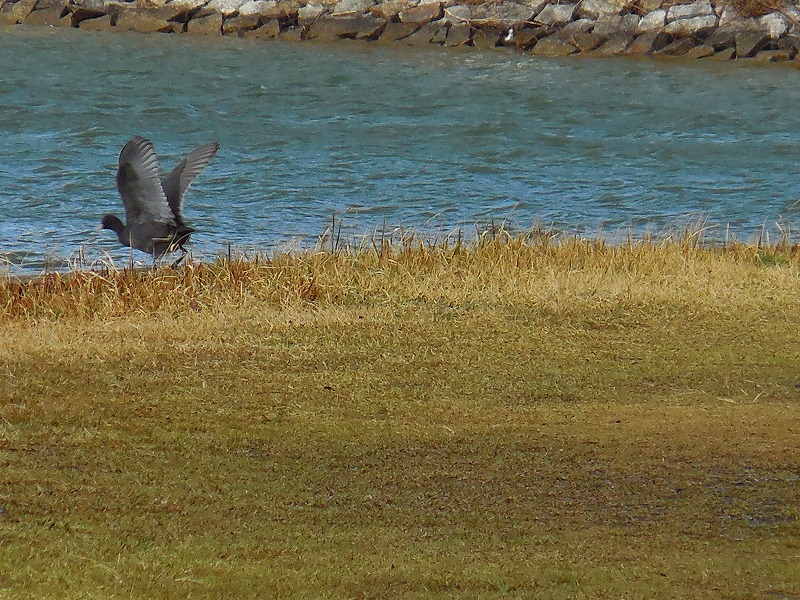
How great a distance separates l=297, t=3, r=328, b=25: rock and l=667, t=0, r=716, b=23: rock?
595 cm

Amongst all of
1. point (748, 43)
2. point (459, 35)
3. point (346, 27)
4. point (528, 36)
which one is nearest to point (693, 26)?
point (748, 43)

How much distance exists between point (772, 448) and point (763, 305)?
83.0 inches

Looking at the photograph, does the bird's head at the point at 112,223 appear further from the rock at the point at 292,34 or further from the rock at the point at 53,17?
the rock at the point at 53,17

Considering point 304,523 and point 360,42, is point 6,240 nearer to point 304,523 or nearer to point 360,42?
point 304,523

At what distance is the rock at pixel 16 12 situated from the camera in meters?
23.5

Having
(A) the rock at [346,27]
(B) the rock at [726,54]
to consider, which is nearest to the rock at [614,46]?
(B) the rock at [726,54]

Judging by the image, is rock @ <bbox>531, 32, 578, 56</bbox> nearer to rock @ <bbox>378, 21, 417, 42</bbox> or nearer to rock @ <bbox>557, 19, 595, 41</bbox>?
rock @ <bbox>557, 19, 595, 41</bbox>

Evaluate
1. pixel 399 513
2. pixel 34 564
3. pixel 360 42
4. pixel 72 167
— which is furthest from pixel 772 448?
pixel 360 42

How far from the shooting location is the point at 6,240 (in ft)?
30.9

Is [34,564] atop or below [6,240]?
atop

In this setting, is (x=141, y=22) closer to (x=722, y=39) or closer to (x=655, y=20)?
(x=655, y=20)

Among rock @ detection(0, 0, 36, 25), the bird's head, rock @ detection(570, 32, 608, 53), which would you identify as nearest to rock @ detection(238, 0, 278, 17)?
rock @ detection(0, 0, 36, 25)

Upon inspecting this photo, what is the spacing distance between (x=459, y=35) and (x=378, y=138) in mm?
6850

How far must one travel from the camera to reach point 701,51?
20.0m
